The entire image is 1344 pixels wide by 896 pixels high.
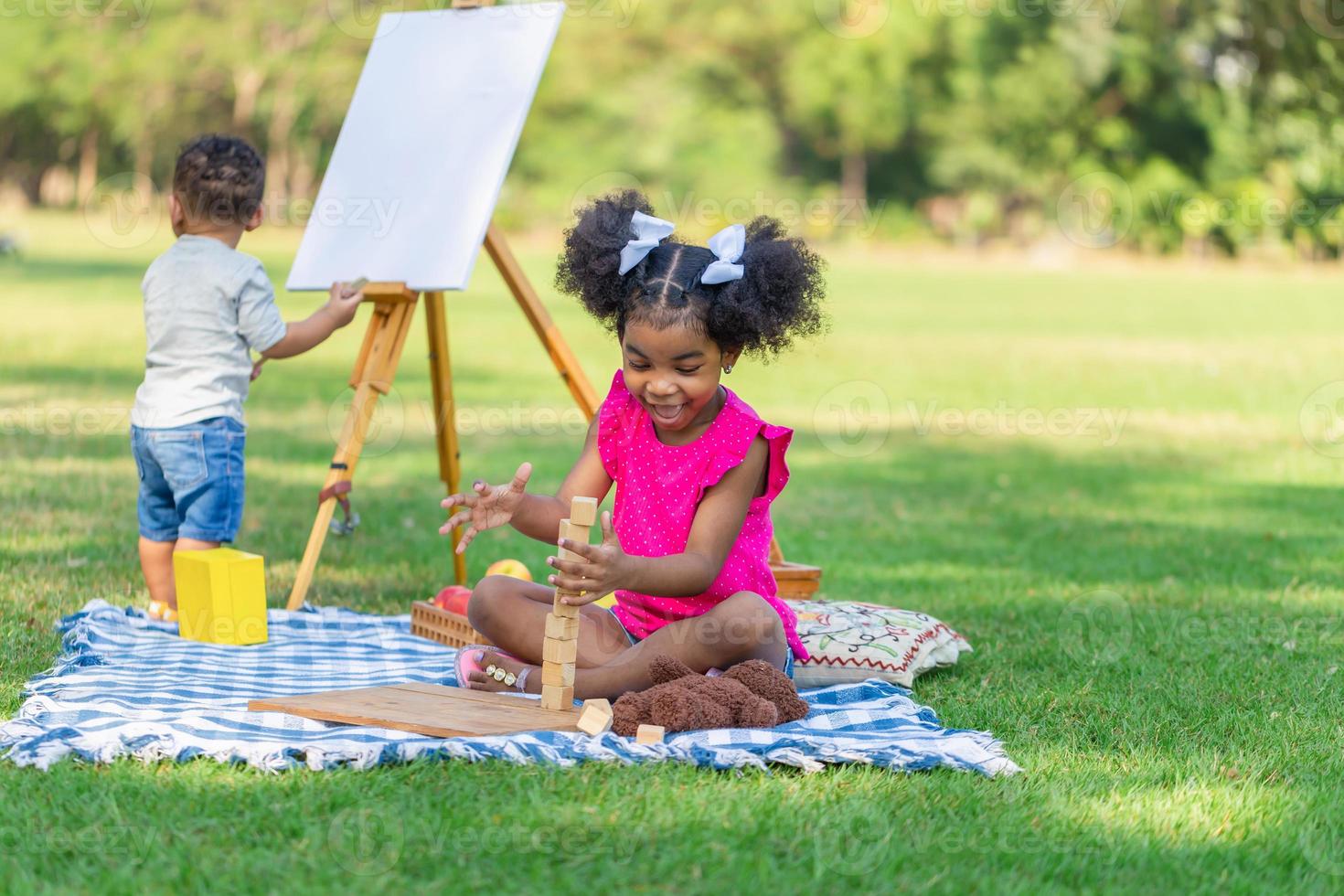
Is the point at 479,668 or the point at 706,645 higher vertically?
the point at 706,645

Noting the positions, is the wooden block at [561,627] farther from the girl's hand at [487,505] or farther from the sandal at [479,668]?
the sandal at [479,668]

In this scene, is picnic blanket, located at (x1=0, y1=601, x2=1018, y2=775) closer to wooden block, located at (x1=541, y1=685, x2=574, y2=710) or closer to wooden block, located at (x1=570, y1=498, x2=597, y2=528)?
wooden block, located at (x1=541, y1=685, x2=574, y2=710)

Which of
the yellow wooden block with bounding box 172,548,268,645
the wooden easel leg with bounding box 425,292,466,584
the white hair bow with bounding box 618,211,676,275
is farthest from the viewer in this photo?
the wooden easel leg with bounding box 425,292,466,584

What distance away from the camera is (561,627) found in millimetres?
3705

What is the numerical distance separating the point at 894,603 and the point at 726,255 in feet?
7.24

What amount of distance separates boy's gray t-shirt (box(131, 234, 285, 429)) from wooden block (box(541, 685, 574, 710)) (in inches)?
80.2

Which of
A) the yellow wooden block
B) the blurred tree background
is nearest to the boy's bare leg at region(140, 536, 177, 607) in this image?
the yellow wooden block

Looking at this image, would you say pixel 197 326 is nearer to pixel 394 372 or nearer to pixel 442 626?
pixel 394 372

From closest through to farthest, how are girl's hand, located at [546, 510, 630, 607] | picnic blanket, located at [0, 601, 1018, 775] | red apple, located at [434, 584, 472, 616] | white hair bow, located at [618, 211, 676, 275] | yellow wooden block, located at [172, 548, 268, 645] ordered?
picnic blanket, located at [0, 601, 1018, 775] → girl's hand, located at [546, 510, 630, 607] → white hair bow, located at [618, 211, 676, 275] → yellow wooden block, located at [172, 548, 268, 645] → red apple, located at [434, 584, 472, 616]

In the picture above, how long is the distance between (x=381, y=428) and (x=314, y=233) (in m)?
5.12

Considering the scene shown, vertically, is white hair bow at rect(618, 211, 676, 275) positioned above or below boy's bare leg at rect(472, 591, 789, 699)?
above

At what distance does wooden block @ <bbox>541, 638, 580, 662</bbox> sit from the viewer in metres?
3.73

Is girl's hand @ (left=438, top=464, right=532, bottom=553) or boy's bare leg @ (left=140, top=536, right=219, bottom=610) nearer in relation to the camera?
A: girl's hand @ (left=438, top=464, right=532, bottom=553)

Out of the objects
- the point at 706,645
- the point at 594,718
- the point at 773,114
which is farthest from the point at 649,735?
the point at 773,114
